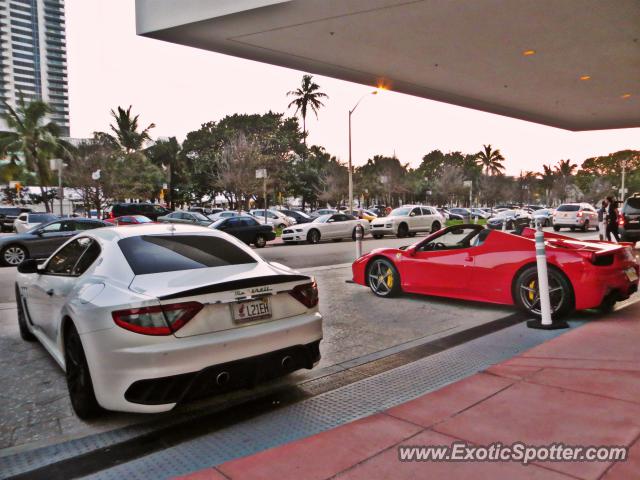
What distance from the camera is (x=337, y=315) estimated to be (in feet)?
23.0

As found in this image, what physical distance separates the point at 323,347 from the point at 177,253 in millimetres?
2131

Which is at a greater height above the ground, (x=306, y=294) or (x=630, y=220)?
(x=630, y=220)

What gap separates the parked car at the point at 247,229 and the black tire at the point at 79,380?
1589cm

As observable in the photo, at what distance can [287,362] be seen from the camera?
374cm

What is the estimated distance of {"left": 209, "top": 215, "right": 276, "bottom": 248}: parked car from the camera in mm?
19828

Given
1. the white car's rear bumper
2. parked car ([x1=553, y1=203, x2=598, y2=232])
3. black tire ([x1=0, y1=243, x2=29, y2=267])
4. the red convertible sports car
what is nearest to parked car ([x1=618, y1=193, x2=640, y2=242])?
the red convertible sports car

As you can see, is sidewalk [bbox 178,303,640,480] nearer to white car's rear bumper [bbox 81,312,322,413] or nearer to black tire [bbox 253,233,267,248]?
white car's rear bumper [bbox 81,312,322,413]

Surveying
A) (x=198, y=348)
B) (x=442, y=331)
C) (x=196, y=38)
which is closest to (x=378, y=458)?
(x=198, y=348)

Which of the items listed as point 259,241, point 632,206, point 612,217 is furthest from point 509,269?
point 259,241

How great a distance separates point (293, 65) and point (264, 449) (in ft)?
46.8

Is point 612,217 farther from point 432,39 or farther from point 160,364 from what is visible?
point 160,364

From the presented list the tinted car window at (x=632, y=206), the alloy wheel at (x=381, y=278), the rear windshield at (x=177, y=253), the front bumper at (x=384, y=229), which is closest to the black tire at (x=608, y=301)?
the alloy wheel at (x=381, y=278)

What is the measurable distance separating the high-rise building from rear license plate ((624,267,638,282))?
167m

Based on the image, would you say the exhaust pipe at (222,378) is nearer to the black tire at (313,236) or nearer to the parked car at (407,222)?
the black tire at (313,236)
